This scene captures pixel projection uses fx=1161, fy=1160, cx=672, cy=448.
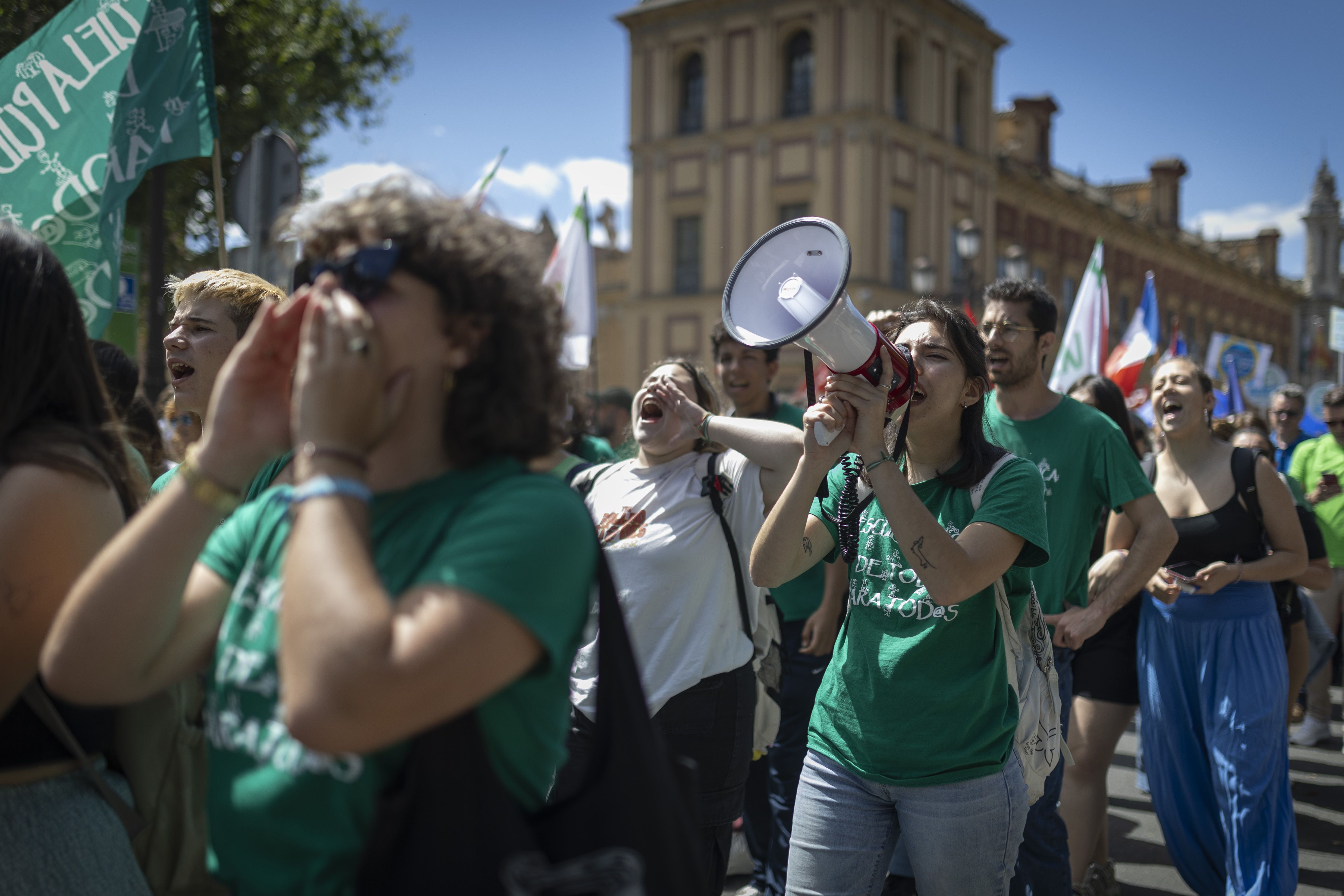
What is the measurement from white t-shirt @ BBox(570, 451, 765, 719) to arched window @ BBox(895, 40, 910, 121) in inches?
1116

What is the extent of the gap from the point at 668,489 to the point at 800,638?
145cm

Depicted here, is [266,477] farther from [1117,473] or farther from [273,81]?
[273,81]

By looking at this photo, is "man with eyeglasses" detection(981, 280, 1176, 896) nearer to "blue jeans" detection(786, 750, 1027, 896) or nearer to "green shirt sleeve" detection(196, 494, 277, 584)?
"blue jeans" detection(786, 750, 1027, 896)

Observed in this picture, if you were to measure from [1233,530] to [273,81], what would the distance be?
41.2ft

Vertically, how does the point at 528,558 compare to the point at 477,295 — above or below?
below

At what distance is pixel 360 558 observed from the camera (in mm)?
1324

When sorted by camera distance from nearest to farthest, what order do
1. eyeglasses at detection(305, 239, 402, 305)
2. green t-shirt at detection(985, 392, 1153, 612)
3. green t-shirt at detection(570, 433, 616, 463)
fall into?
eyeglasses at detection(305, 239, 402, 305)
green t-shirt at detection(985, 392, 1153, 612)
green t-shirt at detection(570, 433, 616, 463)

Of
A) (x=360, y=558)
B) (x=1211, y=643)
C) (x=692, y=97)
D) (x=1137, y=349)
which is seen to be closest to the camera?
(x=360, y=558)

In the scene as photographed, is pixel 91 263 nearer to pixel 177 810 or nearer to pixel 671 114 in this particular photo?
pixel 177 810

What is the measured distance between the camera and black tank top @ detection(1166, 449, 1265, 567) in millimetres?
4461

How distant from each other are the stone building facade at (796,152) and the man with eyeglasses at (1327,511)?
710 inches

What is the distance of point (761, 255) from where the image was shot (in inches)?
110

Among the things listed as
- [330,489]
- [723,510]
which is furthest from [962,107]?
[330,489]

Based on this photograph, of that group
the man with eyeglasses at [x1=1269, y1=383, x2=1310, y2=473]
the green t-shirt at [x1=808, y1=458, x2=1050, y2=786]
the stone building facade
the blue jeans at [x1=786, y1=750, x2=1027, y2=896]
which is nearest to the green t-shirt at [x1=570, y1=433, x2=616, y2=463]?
the green t-shirt at [x1=808, y1=458, x2=1050, y2=786]
